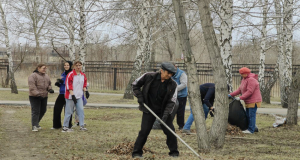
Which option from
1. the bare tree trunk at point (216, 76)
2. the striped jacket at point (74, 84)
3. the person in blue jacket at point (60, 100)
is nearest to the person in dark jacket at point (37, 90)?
the person in blue jacket at point (60, 100)

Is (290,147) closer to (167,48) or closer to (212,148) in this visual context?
(212,148)

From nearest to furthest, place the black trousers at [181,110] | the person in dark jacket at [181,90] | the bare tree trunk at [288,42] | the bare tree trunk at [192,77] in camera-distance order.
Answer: the bare tree trunk at [192,77] < the person in dark jacket at [181,90] < the black trousers at [181,110] < the bare tree trunk at [288,42]

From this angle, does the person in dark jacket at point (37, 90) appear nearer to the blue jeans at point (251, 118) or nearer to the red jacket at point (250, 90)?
the red jacket at point (250, 90)

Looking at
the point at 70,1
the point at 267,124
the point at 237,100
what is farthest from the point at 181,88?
the point at 70,1

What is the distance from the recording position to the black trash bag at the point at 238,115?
8.98m

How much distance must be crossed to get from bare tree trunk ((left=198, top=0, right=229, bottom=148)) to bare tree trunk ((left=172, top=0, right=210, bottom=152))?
0.31m

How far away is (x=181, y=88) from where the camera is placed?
8.84m

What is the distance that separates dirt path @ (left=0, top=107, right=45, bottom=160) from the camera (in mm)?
6695

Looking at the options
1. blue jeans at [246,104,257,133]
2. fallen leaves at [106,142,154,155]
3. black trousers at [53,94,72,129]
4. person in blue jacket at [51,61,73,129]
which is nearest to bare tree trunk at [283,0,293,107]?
blue jeans at [246,104,257,133]

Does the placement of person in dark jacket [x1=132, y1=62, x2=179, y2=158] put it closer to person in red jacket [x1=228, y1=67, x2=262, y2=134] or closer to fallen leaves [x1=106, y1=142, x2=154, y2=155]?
fallen leaves [x1=106, y1=142, x2=154, y2=155]

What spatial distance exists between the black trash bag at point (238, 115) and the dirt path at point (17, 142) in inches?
163

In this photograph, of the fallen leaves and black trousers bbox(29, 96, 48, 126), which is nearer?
the fallen leaves

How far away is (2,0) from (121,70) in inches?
339

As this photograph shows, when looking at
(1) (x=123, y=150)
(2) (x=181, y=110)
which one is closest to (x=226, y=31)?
(2) (x=181, y=110)
